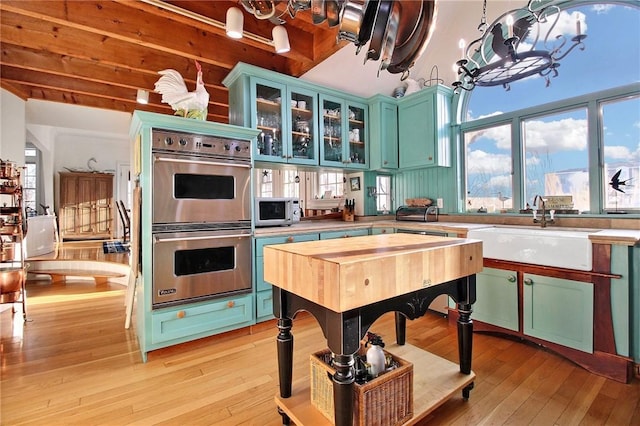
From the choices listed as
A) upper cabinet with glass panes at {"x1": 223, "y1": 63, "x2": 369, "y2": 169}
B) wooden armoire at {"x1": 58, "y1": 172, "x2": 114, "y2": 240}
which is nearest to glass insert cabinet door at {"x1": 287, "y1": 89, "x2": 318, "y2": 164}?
upper cabinet with glass panes at {"x1": 223, "y1": 63, "x2": 369, "y2": 169}

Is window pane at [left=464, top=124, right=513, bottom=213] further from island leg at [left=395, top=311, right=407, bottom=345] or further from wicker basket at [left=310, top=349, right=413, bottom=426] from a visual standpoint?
wicker basket at [left=310, top=349, right=413, bottom=426]

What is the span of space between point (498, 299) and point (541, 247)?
0.55 m

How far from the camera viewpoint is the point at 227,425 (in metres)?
1.48

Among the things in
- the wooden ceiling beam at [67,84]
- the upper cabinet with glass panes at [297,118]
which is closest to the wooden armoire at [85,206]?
the wooden ceiling beam at [67,84]

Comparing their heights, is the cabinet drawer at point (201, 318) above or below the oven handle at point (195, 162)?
below

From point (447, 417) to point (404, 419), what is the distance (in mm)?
355

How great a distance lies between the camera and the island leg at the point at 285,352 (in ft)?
4.71

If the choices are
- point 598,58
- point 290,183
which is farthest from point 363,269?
point 598,58

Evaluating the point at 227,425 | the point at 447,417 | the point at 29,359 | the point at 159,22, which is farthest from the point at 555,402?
the point at 159,22

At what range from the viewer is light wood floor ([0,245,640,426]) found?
1.54m

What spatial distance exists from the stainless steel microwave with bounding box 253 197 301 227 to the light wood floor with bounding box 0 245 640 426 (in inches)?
39.9

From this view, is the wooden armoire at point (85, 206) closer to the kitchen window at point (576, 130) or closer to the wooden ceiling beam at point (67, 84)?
the wooden ceiling beam at point (67, 84)

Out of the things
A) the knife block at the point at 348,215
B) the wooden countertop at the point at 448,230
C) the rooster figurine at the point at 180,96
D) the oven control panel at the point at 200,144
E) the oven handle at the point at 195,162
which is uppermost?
the rooster figurine at the point at 180,96

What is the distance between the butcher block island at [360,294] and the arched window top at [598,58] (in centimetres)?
212
